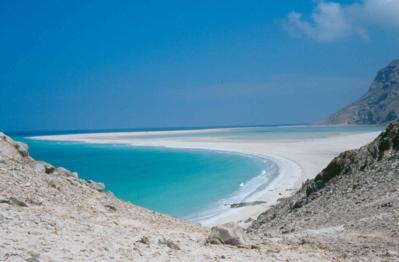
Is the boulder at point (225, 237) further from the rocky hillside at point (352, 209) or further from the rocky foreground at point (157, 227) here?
the rocky hillside at point (352, 209)

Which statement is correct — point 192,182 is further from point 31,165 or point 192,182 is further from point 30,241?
point 30,241

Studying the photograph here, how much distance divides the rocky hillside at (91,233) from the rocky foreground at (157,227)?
0.01 metres

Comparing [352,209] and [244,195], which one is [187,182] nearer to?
[244,195]

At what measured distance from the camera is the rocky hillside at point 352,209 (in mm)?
9875

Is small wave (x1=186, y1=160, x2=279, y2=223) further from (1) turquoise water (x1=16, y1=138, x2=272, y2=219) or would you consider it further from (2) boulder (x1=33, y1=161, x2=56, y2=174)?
(2) boulder (x1=33, y1=161, x2=56, y2=174)

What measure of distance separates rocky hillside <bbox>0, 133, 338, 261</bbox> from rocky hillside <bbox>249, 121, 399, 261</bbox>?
3.58ft

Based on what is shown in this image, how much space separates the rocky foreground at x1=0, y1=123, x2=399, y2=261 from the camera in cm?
711

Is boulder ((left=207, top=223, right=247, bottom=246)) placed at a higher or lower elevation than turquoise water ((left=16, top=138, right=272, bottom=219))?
higher

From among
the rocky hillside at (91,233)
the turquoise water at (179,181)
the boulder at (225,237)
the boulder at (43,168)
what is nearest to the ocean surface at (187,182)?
the turquoise water at (179,181)

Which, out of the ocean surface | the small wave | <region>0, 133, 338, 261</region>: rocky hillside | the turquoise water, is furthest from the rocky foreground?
the turquoise water

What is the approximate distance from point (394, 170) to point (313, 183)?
3.32 m

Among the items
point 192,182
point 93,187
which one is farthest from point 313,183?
point 192,182

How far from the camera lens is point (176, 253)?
24.7ft

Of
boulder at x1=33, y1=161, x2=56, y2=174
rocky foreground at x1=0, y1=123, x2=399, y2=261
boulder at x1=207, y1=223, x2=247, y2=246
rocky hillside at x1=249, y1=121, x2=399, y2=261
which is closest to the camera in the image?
rocky foreground at x1=0, y1=123, x2=399, y2=261
